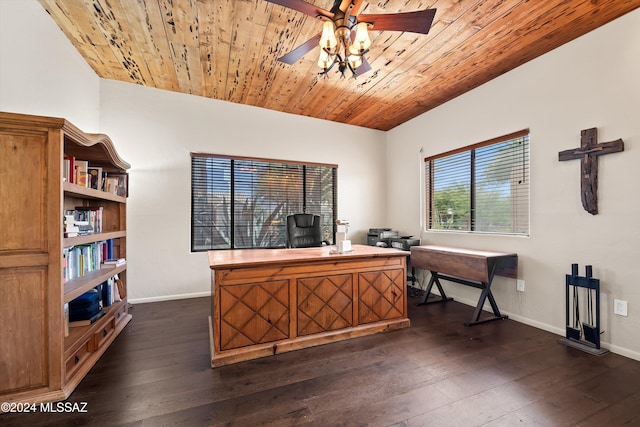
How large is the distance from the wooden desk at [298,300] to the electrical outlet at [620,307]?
1.68 m

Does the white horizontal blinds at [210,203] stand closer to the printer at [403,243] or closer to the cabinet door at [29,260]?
the cabinet door at [29,260]

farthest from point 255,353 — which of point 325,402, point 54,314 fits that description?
point 54,314

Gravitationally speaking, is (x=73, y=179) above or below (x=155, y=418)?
above

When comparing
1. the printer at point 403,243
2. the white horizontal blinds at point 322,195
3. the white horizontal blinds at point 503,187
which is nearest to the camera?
the white horizontal blinds at point 503,187

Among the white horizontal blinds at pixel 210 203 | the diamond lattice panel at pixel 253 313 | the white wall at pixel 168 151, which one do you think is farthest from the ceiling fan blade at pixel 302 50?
the white horizontal blinds at pixel 210 203

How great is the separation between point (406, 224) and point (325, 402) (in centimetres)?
335

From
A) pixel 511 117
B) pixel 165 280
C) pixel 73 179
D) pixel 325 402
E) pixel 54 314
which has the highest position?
pixel 511 117

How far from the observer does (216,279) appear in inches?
82.0

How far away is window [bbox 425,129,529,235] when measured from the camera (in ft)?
9.87

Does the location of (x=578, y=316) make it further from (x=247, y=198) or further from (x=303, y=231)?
(x=247, y=198)

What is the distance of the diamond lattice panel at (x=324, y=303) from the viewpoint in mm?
2367

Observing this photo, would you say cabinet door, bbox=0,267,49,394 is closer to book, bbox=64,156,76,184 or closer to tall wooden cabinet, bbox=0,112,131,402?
tall wooden cabinet, bbox=0,112,131,402

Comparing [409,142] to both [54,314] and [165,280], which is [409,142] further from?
[54,314]

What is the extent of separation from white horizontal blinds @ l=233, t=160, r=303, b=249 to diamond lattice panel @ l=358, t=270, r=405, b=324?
199 cm
